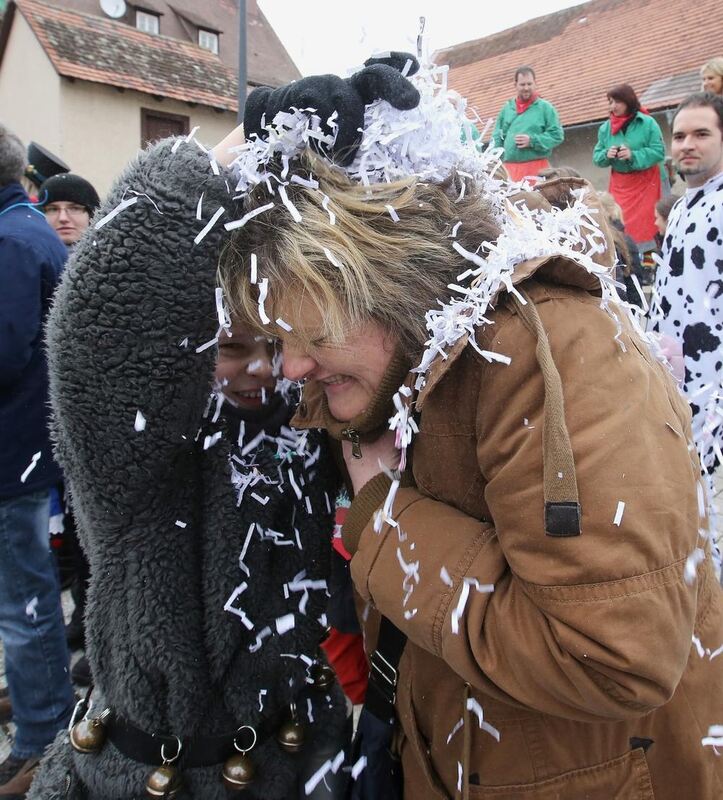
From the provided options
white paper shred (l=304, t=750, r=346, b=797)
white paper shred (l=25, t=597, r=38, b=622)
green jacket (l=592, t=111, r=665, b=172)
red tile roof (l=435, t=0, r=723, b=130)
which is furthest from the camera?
red tile roof (l=435, t=0, r=723, b=130)

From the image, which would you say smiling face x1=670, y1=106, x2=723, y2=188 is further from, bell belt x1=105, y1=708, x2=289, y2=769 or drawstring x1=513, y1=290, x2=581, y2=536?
bell belt x1=105, y1=708, x2=289, y2=769

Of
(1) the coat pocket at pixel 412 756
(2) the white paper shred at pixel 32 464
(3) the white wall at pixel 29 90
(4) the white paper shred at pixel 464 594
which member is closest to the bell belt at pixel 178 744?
(1) the coat pocket at pixel 412 756

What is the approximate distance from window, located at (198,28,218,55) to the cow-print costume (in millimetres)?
25833

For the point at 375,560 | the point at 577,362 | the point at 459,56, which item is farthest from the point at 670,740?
the point at 459,56

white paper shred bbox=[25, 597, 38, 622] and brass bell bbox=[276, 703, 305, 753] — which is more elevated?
brass bell bbox=[276, 703, 305, 753]

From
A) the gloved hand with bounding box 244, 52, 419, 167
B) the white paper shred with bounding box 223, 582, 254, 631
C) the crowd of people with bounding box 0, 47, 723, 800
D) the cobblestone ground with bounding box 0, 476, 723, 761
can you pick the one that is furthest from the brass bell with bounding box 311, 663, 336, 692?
the cobblestone ground with bounding box 0, 476, 723, 761

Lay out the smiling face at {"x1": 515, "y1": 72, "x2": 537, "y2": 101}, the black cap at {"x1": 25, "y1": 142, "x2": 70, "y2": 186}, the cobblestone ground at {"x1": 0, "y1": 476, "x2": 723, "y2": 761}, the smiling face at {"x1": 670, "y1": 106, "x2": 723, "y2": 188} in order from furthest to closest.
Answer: the smiling face at {"x1": 515, "y1": 72, "x2": 537, "y2": 101} → the black cap at {"x1": 25, "y1": 142, "x2": 70, "y2": 186} → the smiling face at {"x1": 670, "y1": 106, "x2": 723, "y2": 188} → the cobblestone ground at {"x1": 0, "y1": 476, "x2": 723, "y2": 761}

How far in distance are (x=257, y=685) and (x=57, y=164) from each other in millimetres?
4152

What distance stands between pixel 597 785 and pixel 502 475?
0.65 m

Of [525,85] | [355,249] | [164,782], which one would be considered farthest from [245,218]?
[525,85]

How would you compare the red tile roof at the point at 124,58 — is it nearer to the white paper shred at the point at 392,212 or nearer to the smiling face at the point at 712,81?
the smiling face at the point at 712,81

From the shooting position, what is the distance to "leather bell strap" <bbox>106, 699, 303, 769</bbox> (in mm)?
1393

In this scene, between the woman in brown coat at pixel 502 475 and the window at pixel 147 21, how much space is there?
27.6m

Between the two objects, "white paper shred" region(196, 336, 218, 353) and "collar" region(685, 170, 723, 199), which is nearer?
→ "white paper shred" region(196, 336, 218, 353)
